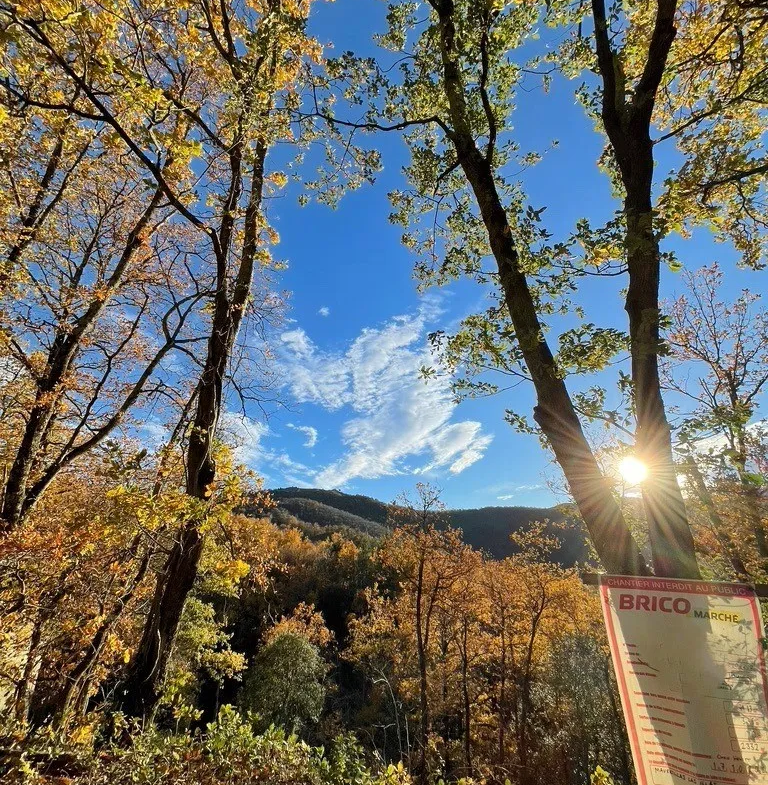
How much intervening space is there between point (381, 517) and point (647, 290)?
10079cm

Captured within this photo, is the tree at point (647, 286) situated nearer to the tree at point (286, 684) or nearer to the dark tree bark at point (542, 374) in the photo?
the dark tree bark at point (542, 374)

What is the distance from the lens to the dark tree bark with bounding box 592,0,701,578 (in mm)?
2361

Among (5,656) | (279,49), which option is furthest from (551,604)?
(279,49)

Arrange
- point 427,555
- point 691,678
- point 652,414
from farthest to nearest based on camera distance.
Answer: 1. point 427,555
2. point 652,414
3. point 691,678

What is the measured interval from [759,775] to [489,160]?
13.8 ft

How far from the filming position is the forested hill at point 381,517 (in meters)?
71.9

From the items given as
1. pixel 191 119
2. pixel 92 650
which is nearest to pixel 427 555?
pixel 92 650

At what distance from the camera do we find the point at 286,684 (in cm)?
2434

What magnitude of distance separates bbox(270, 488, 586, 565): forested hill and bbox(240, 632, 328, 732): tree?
41523mm

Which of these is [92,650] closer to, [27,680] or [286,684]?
[27,680]

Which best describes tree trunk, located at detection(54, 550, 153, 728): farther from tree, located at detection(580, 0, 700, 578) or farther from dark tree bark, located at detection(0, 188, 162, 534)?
tree, located at detection(580, 0, 700, 578)

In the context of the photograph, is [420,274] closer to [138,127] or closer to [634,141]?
[634,141]

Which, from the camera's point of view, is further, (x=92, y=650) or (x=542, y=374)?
(x=92, y=650)

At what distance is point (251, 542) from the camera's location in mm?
5625
